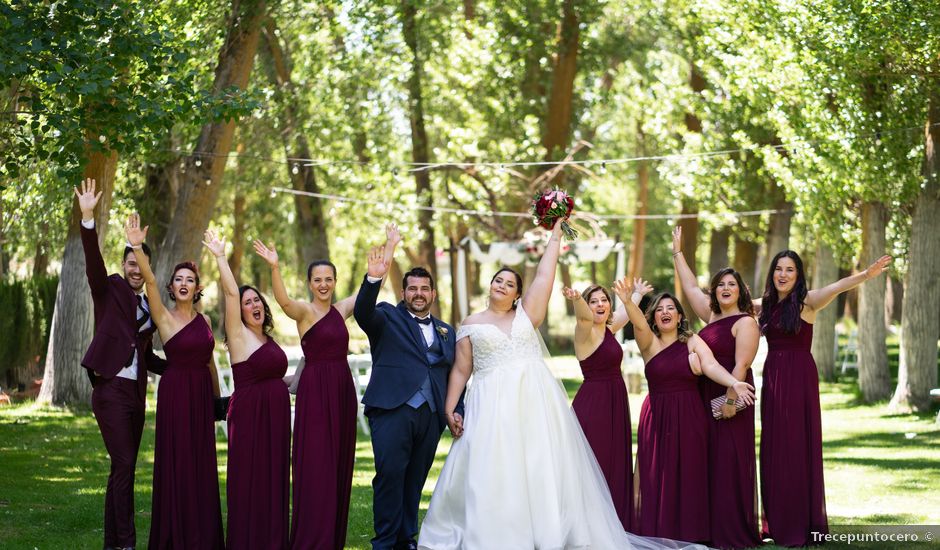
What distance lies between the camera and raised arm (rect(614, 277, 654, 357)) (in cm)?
856

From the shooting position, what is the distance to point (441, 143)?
3431cm

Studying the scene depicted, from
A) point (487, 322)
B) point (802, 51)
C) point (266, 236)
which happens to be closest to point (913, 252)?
point (802, 51)

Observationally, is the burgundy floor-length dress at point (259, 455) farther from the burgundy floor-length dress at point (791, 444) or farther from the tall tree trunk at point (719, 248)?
the tall tree trunk at point (719, 248)

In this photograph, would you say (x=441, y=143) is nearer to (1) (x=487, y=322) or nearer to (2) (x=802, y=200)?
(2) (x=802, y=200)

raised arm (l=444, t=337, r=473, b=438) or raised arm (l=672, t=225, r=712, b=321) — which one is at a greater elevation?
raised arm (l=672, t=225, r=712, b=321)

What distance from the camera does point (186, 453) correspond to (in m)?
7.79

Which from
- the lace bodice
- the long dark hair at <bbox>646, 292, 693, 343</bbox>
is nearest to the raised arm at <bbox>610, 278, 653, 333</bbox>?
the long dark hair at <bbox>646, 292, 693, 343</bbox>

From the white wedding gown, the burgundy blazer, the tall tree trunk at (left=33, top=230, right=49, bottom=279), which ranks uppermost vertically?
the tall tree trunk at (left=33, top=230, right=49, bottom=279)

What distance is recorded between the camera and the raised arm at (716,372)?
812cm

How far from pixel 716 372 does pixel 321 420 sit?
2814 mm

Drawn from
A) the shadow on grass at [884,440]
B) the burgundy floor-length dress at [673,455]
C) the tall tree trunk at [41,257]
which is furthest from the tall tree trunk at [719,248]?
the burgundy floor-length dress at [673,455]

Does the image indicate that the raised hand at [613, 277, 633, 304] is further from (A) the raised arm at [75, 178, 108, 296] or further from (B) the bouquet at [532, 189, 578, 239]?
(A) the raised arm at [75, 178, 108, 296]

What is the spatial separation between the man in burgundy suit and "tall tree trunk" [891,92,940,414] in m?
12.7

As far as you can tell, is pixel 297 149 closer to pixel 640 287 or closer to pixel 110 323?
pixel 640 287
